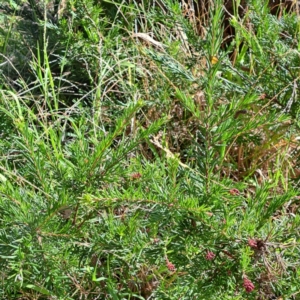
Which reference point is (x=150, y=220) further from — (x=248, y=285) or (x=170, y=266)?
(x=248, y=285)

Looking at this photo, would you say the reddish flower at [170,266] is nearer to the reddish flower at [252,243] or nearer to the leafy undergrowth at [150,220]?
the leafy undergrowth at [150,220]

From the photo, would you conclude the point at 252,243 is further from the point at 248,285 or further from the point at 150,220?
the point at 150,220

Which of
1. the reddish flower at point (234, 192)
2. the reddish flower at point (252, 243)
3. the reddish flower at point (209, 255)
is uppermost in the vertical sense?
the reddish flower at point (234, 192)

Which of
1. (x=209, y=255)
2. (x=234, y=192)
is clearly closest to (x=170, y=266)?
(x=209, y=255)

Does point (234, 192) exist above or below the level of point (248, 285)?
above

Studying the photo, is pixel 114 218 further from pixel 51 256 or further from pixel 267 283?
pixel 267 283

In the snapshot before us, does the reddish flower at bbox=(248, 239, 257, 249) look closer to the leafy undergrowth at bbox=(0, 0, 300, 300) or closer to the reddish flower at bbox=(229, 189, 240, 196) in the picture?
the leafy undergrowth at bbox=(0, 0, 300, 300)

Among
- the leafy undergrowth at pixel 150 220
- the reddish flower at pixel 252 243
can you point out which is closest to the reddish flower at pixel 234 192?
the leafy undergrowth at pixel 150 220

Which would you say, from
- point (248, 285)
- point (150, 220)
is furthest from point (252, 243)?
point (150, 220)

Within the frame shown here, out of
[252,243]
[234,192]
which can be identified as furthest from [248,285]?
[234,192]

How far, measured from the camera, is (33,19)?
234 cm

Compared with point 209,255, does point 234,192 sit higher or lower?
higher

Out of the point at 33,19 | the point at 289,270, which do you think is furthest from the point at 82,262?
the point at 33,19

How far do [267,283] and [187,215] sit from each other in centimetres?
26
